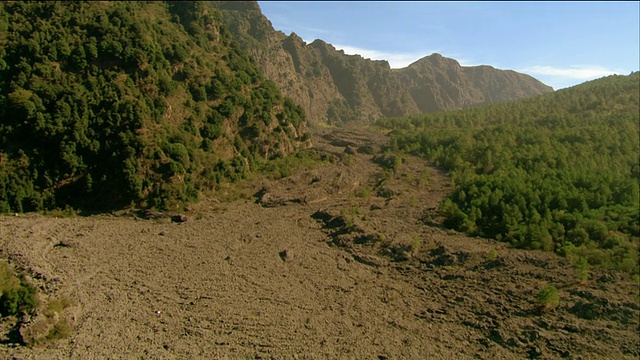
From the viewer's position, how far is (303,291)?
900 inches

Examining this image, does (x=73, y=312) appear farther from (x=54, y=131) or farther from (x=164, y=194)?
(x=54, y=131)

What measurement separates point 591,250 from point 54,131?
34.3 m

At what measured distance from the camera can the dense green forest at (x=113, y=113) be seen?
30875 millimetres

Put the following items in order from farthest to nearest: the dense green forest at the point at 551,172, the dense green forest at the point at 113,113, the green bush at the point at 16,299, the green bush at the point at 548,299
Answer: the dense green forest at the point at 113,113 < the dense green forest at the point at 551,172 < the green bush at the point at 548,299 < the green bush at the point at 16,299

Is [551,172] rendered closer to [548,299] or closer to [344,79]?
[548,299]

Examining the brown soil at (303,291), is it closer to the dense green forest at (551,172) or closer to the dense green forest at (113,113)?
the dense green forest at (551,172)

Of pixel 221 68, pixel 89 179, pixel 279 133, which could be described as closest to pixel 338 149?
pixel 279 133

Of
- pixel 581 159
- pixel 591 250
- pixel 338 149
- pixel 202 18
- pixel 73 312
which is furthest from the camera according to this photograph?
pixel 338 149

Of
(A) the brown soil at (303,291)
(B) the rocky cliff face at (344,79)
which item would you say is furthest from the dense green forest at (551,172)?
(B) the rocky cliff face at (344,79)

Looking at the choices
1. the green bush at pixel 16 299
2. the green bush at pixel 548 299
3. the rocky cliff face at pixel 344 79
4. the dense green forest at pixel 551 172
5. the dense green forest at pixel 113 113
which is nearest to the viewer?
the green bush at pixel 16 299

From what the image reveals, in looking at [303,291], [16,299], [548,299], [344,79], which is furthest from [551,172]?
[344,79]

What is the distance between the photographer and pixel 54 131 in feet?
102

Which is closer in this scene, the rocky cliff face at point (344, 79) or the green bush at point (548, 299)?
the green bush at point (548, 299)

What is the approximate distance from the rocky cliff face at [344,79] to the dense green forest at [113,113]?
158 ft
